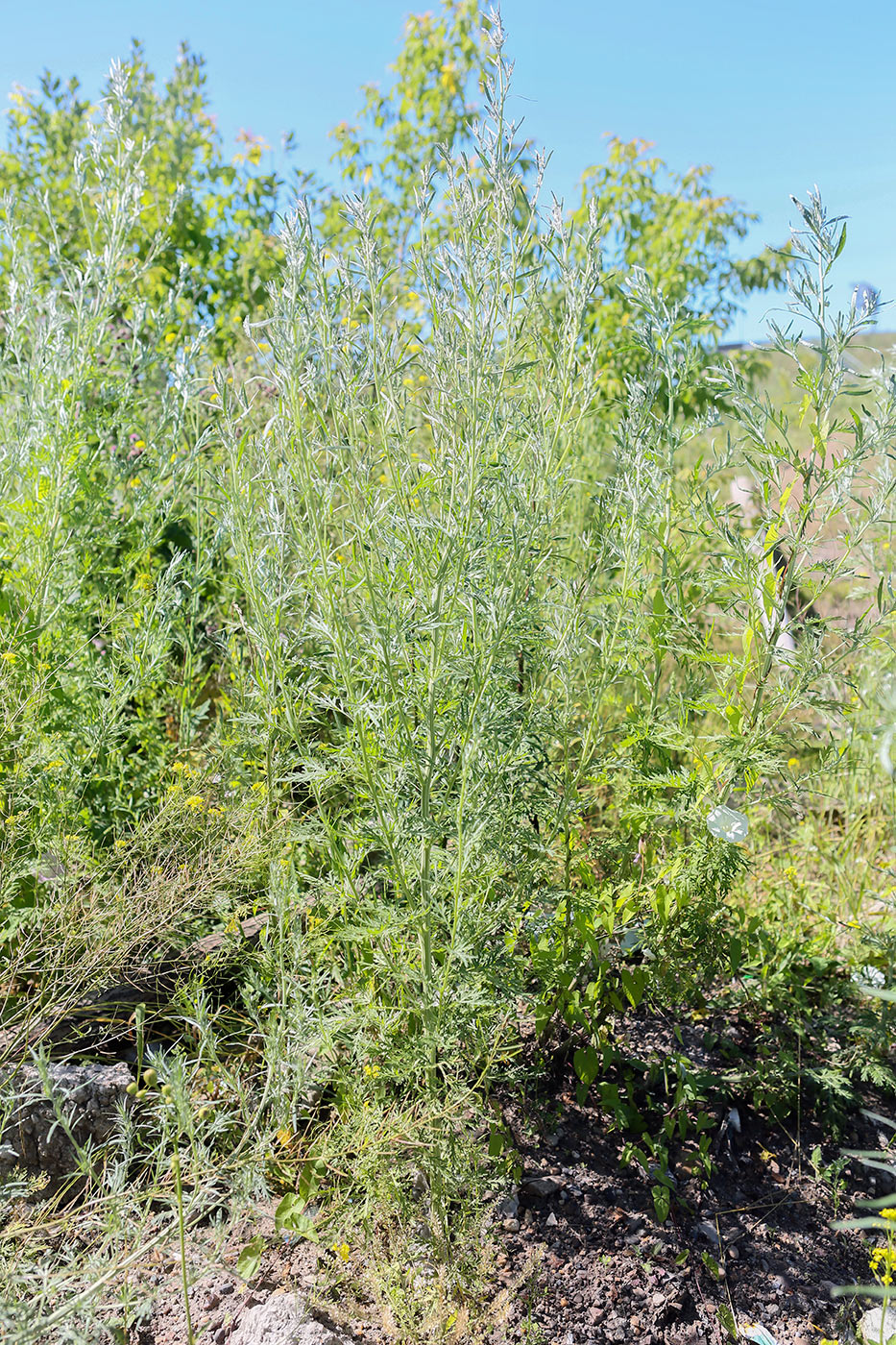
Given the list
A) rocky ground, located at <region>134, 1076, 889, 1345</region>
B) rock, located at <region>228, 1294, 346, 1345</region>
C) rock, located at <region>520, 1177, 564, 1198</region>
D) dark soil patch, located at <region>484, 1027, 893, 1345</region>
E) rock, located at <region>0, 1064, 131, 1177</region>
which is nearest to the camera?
rock, located at <region>228, 1294, 346, 1345</region>

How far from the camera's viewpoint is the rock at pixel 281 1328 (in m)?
1.83

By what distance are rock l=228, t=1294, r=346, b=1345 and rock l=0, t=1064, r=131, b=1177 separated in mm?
551

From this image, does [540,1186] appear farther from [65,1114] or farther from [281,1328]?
[65,1114]

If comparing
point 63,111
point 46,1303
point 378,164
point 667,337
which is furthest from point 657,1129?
point 63,111

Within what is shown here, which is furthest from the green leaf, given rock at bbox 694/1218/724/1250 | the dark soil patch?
rock at bbox 694/1218/724/1250

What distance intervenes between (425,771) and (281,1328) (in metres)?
1.10

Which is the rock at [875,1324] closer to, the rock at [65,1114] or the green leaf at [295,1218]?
the green leaf at [295,1218]

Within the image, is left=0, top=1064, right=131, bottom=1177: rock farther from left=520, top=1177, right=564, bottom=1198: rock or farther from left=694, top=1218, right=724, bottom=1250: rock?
left=694, top=1218, right=724, bottom=1250: rock

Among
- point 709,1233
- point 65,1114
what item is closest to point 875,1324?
point 709,1233

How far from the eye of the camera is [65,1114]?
7.28 feet

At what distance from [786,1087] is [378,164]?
282 inches

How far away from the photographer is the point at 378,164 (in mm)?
7512

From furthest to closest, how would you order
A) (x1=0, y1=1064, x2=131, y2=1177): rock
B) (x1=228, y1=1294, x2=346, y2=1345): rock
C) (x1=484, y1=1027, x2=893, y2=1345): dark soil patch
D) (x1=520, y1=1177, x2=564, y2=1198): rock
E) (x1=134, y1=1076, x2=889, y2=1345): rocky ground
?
1. (x1=520, y1=1177, x2=564, y2=1198): rock
2. (x1=0, y1=1064, x2=131, y2=1177): rock
3. (x1=484, y1=1027, x2=893, y2=1345): dark soil patch
4. (x1=134, y1=1076, x2=889, y2=1345): rocky ground
5. (x1=228, y1=1294, x2=346, y2=1345): rock

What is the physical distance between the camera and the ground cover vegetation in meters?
1.95
